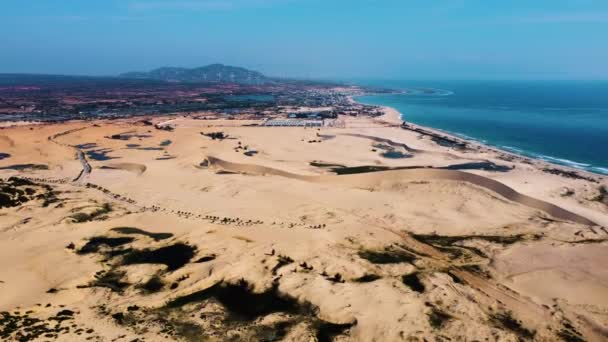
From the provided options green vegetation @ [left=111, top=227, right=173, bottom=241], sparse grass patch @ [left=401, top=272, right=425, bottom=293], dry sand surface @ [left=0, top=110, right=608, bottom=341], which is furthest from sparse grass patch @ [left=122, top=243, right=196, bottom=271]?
sparse grass patch @ [left=401, top=272, right=425, bottom=293]

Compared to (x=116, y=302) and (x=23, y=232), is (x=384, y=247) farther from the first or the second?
(x=23, y=232)

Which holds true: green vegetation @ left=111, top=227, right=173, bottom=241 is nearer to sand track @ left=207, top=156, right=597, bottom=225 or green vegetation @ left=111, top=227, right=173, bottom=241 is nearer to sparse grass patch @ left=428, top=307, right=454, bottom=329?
sparse grass patch @ left=428, top=307, right=454, bottom=329

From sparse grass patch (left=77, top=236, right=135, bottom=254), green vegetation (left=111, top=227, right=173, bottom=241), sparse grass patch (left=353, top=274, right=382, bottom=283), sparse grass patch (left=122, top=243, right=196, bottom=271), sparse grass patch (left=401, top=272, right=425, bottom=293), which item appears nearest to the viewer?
sparse grass patch (left=401, top=272, right=425, bottom=293)

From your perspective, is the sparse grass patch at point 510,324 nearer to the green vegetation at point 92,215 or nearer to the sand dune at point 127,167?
the green vegetation at point 92,215

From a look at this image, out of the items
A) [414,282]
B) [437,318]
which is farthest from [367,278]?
[437,318]

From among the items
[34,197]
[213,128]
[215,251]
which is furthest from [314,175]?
[213,128]

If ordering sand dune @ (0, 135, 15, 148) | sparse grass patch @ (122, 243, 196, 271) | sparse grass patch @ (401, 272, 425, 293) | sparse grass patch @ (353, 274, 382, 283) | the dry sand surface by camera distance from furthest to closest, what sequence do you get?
sand dune @ (0, 135, 15, 148), sparse grass patch @ (122, 243, 196, 271), sparse grass patch @ (353, 274, 382, 283), sparse grass patch @ (401, 272, 425, 293), the dry sand surface
